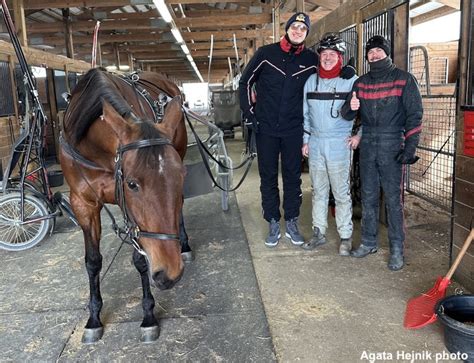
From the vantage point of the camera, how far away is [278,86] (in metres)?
3.25

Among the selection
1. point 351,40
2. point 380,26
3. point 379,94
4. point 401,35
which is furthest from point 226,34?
point 379,94

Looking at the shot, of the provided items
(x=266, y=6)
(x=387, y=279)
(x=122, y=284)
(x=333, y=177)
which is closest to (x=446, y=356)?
(x=387, y=279)

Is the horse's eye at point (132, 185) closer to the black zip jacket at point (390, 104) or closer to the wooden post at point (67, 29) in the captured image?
the black zip jacket at point (390, 104)

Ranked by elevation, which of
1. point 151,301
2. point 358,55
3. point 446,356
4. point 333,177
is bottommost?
point 446,356

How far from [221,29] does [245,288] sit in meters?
9.83

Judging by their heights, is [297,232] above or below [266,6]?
below

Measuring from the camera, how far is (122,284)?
2924mm

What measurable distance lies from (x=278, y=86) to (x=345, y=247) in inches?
54.0

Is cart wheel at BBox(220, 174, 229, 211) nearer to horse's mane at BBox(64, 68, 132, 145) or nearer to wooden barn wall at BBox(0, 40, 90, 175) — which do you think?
horse's mane at BBox(64, 68, 132, 145)

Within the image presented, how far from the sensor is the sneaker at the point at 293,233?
3.52m

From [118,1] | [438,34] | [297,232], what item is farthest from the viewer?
[438,34]

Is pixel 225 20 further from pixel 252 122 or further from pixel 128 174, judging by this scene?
pixel 128 174

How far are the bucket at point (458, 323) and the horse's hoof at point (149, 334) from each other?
144 cm

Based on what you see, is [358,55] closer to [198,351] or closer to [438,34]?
[198,351]
